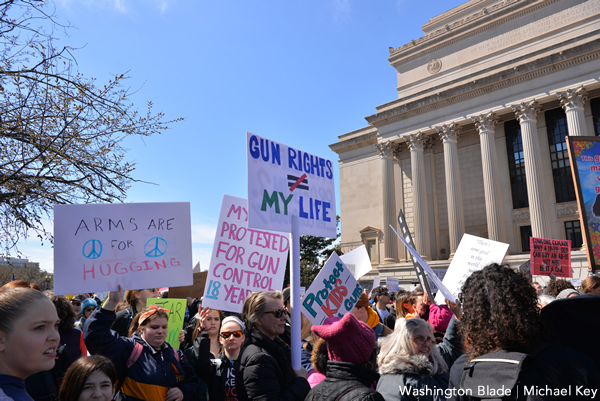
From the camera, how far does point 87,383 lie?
9.00ft

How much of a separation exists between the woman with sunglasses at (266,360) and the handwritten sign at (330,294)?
2.92 ft

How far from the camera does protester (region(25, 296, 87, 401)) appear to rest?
3072 millimetres

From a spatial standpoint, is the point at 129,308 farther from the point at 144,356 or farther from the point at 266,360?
the point at 266,360

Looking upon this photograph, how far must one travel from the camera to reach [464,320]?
85.2 inches

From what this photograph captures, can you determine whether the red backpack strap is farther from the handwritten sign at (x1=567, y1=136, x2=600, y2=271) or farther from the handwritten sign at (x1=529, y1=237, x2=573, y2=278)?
the handwritten sign at (x1=529, y1=237, x2=573, y2=278)

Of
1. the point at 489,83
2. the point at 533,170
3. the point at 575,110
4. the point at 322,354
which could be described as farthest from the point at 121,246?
the point at 489,83

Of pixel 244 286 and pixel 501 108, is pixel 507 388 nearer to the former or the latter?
pixel 244 286

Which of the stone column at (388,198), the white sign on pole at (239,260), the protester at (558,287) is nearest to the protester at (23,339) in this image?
the white sign on pole at (239,260)

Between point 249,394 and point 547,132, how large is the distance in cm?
2881

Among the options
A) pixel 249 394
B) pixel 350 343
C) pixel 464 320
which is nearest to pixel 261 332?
pixel 249 394

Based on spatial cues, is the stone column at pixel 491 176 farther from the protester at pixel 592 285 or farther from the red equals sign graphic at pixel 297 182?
the red equals sign graphic at pixel 297 182

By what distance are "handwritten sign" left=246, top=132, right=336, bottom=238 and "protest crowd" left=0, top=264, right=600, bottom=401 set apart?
2.75 ft

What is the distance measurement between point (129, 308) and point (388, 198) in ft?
89.8

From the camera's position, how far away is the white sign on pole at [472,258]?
5.36 m
